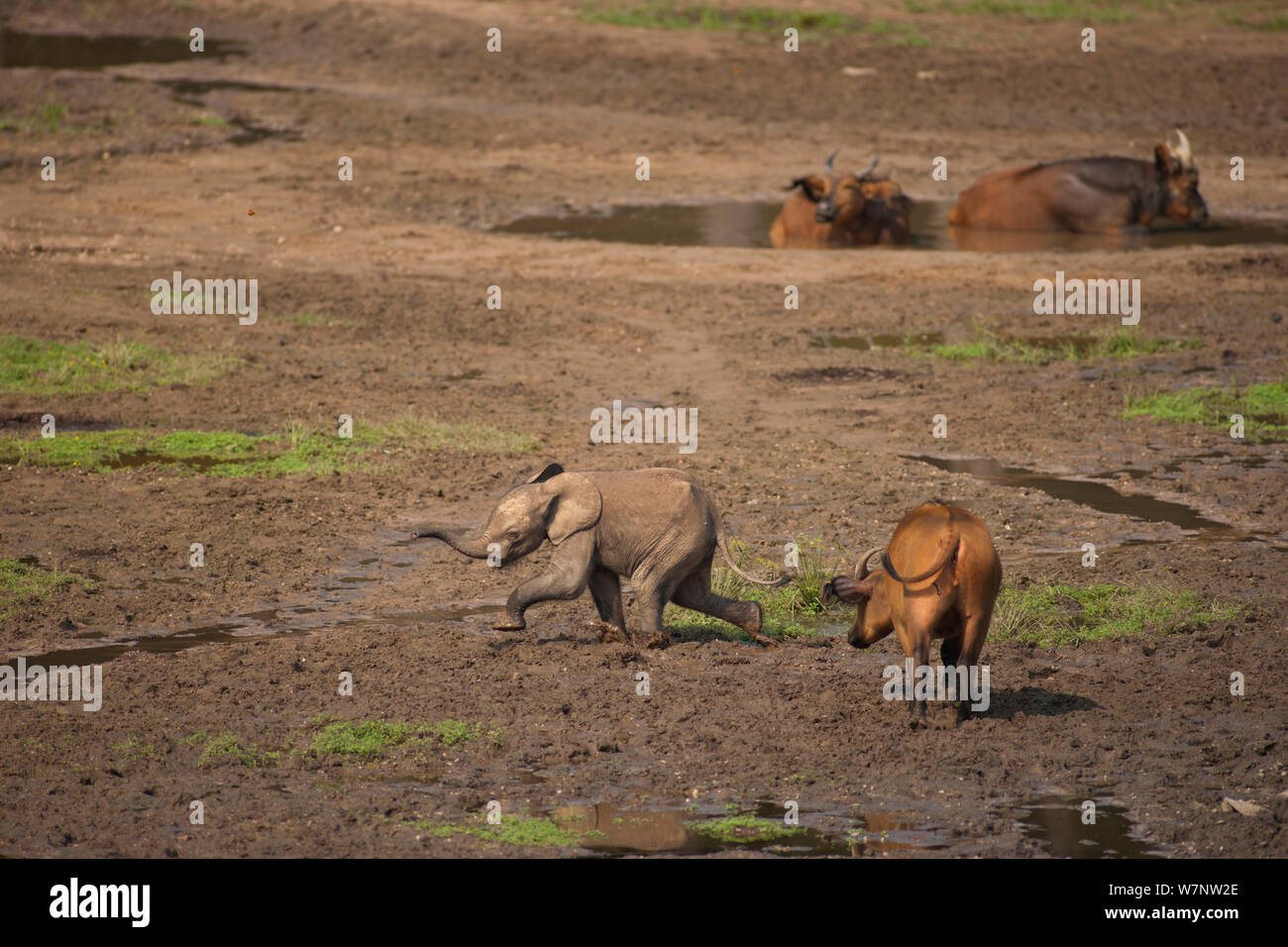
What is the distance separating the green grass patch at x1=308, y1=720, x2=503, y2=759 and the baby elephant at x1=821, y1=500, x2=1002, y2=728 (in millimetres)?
1799

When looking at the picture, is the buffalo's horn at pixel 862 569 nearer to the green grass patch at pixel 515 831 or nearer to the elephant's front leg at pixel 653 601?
the elephant's front leg at pixel 653 601

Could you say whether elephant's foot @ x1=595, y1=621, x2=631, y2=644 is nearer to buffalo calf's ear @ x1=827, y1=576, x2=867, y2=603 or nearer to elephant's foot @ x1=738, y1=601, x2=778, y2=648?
elephant's foot @ x1=738, y1=601, x2=778, y2=648

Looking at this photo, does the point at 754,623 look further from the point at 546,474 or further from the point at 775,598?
the point at 546,474

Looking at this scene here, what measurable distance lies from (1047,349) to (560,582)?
812cm

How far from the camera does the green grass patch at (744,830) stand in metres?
5.87

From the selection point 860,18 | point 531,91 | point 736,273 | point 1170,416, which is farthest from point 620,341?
point 860,18

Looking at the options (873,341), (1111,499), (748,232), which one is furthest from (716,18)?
(1111,499)

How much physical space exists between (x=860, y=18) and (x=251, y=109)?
12.0m

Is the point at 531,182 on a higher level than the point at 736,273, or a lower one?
higher

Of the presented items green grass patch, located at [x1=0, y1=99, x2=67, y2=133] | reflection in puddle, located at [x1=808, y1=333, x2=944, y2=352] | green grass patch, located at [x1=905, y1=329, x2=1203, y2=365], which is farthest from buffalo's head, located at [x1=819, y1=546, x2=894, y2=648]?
green grass patch, located at [x1=0, y1=99, x2=67, y2=133]

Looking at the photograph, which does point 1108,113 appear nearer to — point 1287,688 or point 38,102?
point 38,102

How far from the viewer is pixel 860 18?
3084 centimetres

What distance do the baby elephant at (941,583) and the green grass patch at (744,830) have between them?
1021 mm
